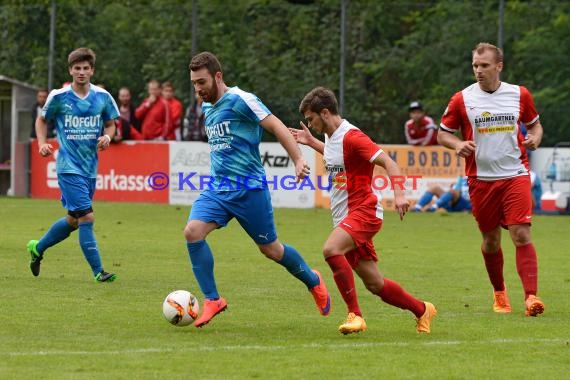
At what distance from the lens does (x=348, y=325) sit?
8.51m

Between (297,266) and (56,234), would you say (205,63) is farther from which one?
(56,234)

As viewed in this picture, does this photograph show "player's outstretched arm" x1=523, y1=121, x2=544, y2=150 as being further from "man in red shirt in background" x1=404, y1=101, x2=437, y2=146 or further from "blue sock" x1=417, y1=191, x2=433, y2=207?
"man in red shirt in background" x1=404, y1=101, x2=437, y2=146

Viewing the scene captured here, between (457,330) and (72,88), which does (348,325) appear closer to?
(457,330)

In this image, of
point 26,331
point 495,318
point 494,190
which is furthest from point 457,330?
point 26,331

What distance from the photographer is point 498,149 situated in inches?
396

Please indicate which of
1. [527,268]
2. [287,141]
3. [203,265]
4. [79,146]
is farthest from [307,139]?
[79,146]

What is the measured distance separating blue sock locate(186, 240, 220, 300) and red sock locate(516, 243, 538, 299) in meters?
2.38

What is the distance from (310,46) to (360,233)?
2021 cm

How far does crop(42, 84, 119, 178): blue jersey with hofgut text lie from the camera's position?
38.9 ft

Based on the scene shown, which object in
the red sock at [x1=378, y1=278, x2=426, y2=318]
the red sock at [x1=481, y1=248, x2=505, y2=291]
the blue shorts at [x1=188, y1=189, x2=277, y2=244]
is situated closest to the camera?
the red sock at [x1=378, y1=278, x2=426, y2=318]

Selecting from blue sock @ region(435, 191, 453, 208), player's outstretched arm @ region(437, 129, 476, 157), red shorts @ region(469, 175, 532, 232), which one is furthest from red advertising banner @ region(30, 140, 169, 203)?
red shorts @ region(469, 175, 532, 232)

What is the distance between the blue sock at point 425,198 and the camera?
76.9 ft

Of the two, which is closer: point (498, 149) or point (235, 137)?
point (235, 137)

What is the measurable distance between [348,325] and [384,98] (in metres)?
18.3
